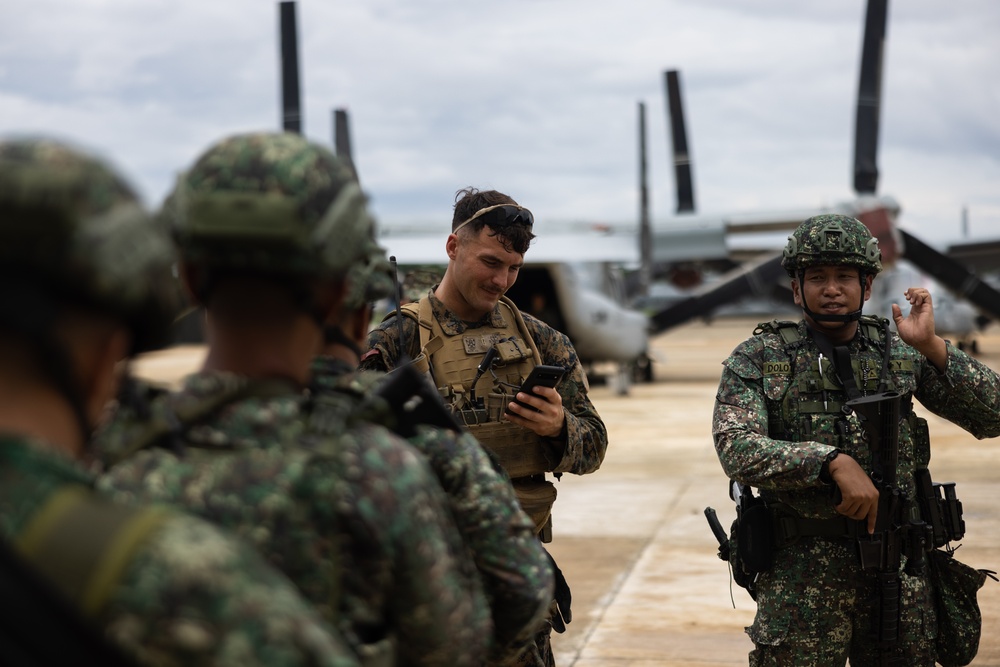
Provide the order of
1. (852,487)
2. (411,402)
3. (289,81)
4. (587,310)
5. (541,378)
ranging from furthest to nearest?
(289,81)
(587,310)
(852,487)
(541,378)
(411,402)

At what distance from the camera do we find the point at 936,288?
95.2 feet

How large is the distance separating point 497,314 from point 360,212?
7.05ft

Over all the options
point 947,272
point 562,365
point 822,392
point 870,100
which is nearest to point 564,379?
point 562,365

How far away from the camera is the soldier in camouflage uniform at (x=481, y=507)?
6.16ft

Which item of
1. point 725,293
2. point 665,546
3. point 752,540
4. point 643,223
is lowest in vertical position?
point 725,293

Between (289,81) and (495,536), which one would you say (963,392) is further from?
(289,81)

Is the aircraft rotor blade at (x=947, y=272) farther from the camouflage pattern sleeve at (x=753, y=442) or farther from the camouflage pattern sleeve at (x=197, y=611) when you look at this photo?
the camouflage pattern sleeve at (x=197, y=611)

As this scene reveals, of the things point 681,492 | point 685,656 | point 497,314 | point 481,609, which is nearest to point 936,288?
point 681,492

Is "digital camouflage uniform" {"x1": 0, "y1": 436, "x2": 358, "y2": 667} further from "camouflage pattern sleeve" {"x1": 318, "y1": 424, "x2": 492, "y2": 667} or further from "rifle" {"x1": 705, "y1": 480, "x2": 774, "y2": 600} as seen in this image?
"rifle" {"x1": 705, "y1": 480, "x2": 774, "y2": 600}

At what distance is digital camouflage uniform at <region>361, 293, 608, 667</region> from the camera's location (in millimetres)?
3432

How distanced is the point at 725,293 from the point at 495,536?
64.1 ft

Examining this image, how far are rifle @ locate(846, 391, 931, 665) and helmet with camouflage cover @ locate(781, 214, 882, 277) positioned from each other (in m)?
0.45

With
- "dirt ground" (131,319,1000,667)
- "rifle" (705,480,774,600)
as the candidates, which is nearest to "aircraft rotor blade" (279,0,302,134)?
"dirt ground" (131,319,1000,667)

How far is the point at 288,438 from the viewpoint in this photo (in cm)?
147
